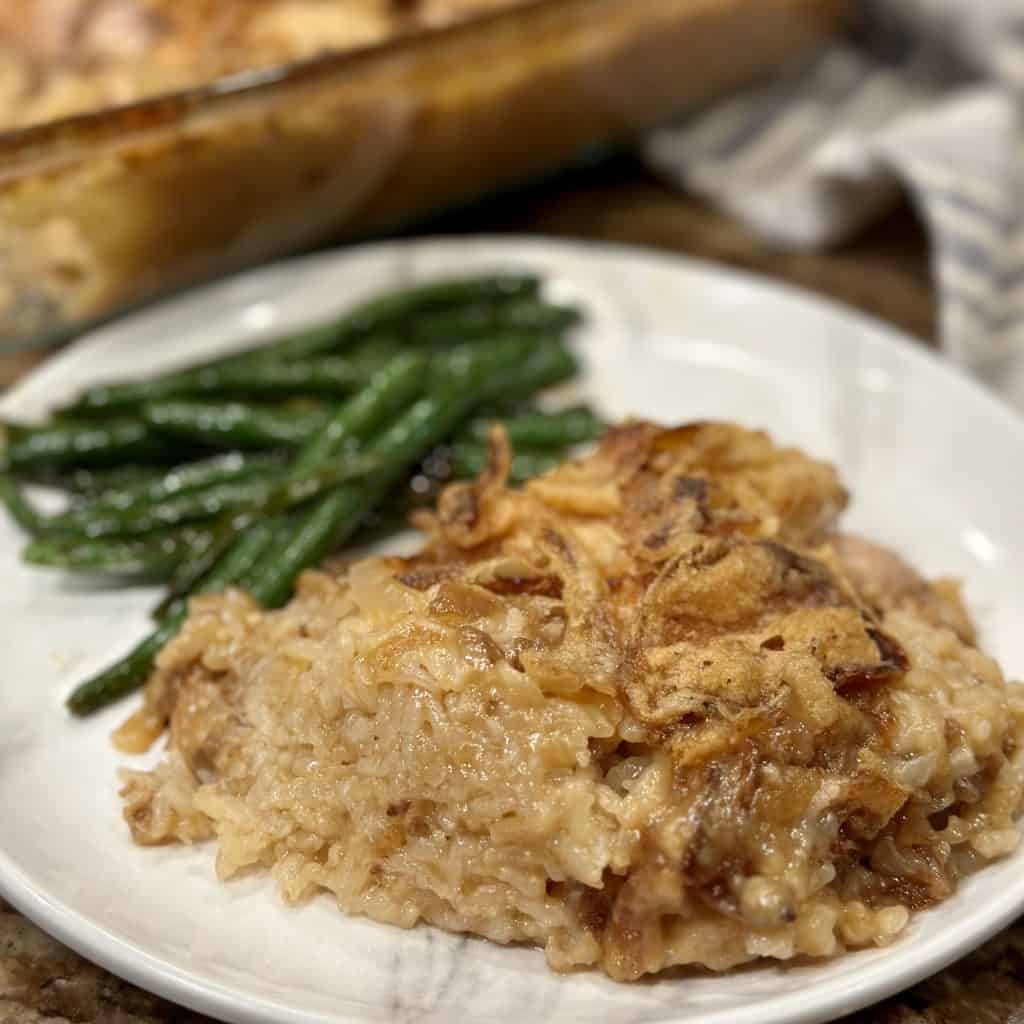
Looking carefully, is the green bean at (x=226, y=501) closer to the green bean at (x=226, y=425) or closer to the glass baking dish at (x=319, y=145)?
the green bean at (x=226, y=425)

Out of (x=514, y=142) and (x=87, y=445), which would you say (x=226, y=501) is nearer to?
(x=87, y=445)

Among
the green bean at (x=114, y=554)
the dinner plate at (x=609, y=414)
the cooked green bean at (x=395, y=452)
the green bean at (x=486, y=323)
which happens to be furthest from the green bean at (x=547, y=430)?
the green bean at (x=114, y=554)

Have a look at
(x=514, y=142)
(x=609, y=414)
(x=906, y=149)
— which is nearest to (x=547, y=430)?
(x=609, y=414)

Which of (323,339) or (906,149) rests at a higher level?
(323,339)

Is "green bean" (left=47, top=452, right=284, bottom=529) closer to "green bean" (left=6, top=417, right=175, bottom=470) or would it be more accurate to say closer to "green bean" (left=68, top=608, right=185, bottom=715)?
"green bean" (left=6, top=417, right=175, bottom=470)

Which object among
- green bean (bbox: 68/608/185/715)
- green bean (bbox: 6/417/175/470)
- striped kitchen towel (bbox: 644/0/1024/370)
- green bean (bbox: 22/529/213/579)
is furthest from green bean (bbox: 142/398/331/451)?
striped kitchen towel (bbox: 644/0/1024/370)
